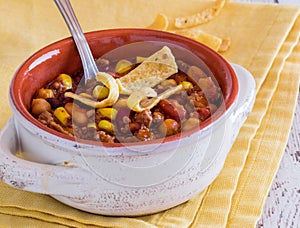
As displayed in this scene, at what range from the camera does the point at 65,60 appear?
73.0 inches

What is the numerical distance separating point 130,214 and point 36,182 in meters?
0.26

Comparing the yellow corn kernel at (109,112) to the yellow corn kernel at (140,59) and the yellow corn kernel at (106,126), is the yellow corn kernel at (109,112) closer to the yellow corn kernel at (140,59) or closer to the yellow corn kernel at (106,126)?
the yellow corn kernel at (106,126)

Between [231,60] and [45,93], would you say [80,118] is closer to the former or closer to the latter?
[45,93]

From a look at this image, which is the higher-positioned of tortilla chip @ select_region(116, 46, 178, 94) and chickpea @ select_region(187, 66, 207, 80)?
tortilla chip @ select_region(116, 46, 178, 94)

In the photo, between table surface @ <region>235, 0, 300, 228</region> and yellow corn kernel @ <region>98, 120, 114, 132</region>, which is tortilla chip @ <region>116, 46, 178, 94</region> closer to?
yellow corn kernel @ <region>98, 120, 114, 132</region>

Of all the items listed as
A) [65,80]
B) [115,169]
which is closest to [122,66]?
[65,80]

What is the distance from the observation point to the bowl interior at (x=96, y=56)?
5.48 feet

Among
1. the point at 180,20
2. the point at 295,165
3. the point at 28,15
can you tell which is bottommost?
the point at 295,165

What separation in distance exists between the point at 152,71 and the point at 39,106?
36 cm

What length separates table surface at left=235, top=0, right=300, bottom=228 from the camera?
1672 millimetres

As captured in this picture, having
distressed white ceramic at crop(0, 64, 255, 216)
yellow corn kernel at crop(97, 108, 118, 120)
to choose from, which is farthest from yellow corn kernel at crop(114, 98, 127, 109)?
distressed white ceramic at crop(0, 64, 255, 216)

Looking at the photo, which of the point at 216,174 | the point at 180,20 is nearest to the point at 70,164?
the point at 216,174

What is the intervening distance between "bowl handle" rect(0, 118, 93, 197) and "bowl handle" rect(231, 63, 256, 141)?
17.2 inches

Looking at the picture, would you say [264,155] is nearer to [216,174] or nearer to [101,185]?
[216,174]
